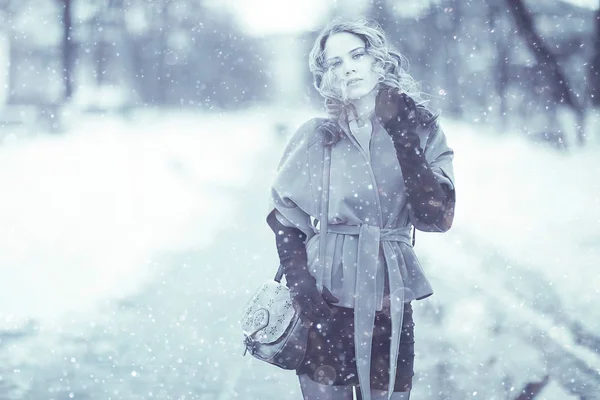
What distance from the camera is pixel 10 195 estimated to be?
3990 millimetres

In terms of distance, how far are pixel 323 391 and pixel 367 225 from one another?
18.0 inches

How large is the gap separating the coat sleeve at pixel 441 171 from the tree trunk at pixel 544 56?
217cm

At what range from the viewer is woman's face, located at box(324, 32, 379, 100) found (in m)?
1.96

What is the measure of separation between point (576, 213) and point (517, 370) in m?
0.96

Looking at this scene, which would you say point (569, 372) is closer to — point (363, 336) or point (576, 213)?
point (576, 213)

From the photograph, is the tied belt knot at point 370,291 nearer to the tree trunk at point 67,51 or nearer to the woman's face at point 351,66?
the woman's face at point 351,66

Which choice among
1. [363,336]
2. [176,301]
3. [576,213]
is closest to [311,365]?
[363,336]

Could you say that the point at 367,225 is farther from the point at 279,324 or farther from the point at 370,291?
the point at 279,324

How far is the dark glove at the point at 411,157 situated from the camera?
1.79 m

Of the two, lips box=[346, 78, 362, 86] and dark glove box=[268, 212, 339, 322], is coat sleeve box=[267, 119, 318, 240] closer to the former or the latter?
dark glove box=[268, 212, 339, 322]

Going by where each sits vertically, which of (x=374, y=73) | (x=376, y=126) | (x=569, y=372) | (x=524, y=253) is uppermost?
(x=374, y=73)

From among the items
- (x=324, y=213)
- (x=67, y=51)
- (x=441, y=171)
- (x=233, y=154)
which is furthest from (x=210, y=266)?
(x=441, y=171)

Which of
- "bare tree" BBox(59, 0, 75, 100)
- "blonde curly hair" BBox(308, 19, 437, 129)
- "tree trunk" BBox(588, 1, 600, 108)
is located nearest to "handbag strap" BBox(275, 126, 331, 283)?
"blonde curly hair" BBox(308, 19, 437, 129)

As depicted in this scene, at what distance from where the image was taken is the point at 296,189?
198cm
